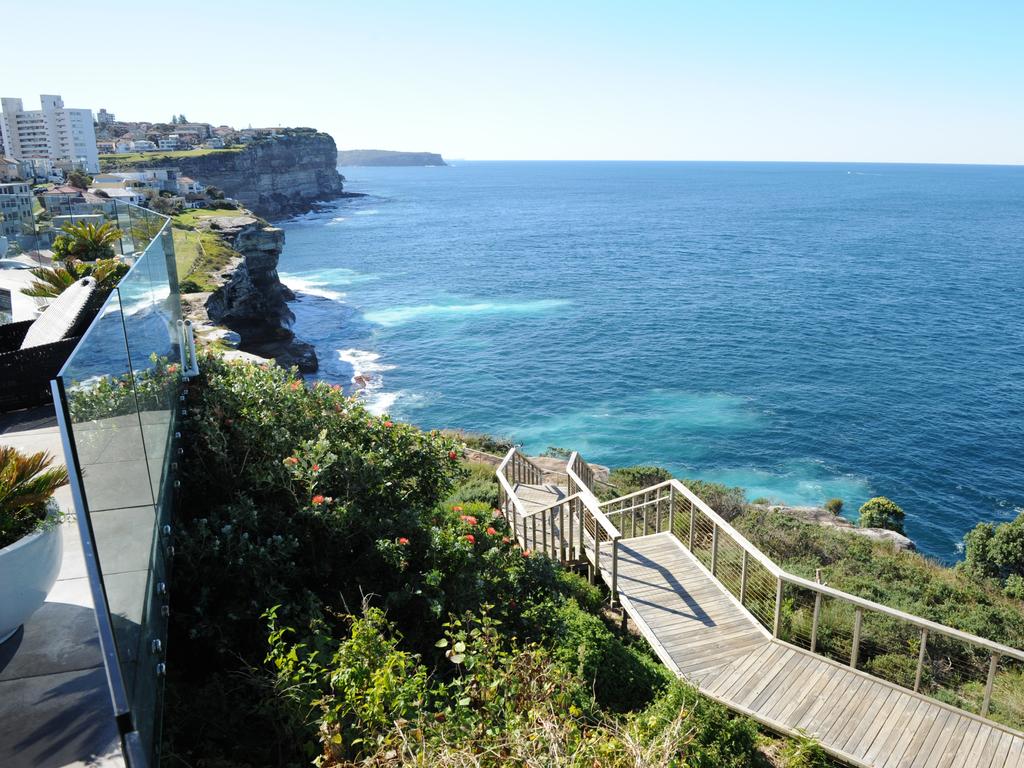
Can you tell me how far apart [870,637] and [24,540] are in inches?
388

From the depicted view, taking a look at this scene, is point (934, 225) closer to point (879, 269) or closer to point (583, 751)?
point (879, 269)

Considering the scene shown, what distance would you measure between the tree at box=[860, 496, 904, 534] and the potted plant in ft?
82.6

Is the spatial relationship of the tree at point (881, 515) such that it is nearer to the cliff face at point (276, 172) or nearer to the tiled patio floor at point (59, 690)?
the tiled patio floor at point (59, 690)

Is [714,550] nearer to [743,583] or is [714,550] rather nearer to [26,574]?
[743,583]

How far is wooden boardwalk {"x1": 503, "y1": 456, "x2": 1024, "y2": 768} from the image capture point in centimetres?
786

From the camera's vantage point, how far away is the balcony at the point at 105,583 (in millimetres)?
3229

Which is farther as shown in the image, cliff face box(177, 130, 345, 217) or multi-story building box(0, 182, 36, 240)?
cliff face box(177, 130, 345, 217)

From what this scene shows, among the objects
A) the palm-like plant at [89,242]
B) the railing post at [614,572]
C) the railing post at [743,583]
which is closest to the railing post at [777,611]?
the railing post at [743,583]

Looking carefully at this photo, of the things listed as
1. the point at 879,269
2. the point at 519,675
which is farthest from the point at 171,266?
the point at 879,269

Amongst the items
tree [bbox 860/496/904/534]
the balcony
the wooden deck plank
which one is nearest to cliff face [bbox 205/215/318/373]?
tree [bbox 860/496/904/534]

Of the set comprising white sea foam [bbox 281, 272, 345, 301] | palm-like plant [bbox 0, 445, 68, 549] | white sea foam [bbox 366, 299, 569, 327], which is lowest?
white sea foam [bbox 366, 299, 569, 327]

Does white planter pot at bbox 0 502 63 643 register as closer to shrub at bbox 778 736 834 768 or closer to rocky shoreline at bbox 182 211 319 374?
shrub at bbox 778 736 834 768

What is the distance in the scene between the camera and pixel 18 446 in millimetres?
7461

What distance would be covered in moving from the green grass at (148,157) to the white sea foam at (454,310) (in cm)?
8010
